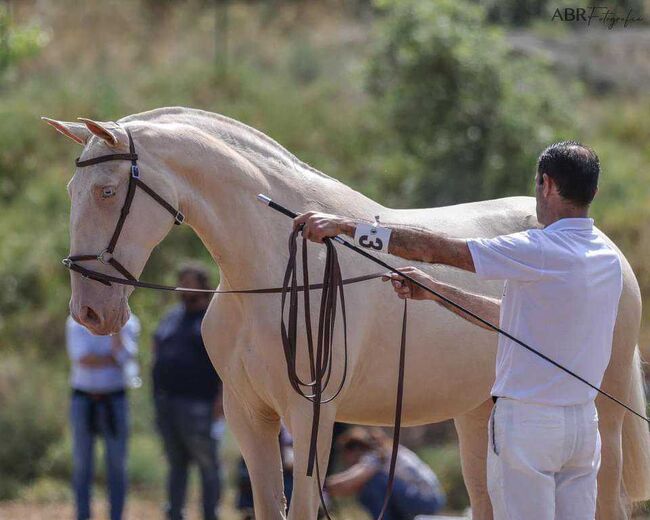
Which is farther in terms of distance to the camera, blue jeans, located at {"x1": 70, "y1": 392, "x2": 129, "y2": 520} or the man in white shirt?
blue jeans, located at {"x1": 70, "y1": 392, "x2": 129, "y2": 520}

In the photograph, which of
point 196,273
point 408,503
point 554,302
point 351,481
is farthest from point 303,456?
point 196,273

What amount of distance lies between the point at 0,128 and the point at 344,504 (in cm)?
1090

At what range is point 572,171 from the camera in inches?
158

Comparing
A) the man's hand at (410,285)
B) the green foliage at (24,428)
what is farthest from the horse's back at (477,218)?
the green foliage at (24,428)

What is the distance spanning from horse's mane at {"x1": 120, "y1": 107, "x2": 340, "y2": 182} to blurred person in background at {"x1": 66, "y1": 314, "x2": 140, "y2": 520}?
4193mm

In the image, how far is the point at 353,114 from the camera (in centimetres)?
1970

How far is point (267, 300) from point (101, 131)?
1012 millimetres

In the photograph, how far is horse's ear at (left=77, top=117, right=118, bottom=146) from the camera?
4496mm

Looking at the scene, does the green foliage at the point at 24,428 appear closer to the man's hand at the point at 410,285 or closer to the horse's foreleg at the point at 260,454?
the horse's foreleg at the point at 260,454

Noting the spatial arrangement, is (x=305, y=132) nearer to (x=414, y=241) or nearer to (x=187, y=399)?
(x=187, y=399)

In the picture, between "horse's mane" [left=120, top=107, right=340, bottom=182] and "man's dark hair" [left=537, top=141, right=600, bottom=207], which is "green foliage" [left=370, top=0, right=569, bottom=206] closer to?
"horse's mane" [left=120, top=107, right=340, bottom=182]

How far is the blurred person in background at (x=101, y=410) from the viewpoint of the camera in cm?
888

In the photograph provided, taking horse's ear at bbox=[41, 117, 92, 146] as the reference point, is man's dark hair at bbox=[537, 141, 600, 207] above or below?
below

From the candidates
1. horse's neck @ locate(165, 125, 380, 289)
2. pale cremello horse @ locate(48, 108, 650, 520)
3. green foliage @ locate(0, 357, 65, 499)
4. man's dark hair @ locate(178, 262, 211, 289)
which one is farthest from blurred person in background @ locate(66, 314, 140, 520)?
horse's neck @ locate(165, 125, 380, 289)
